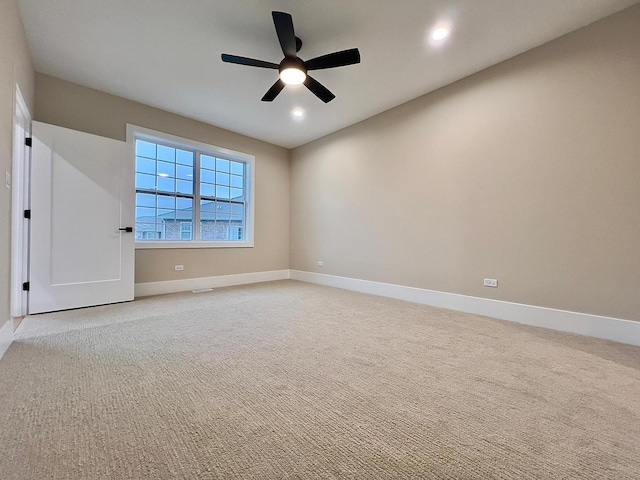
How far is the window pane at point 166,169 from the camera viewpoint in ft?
14.5

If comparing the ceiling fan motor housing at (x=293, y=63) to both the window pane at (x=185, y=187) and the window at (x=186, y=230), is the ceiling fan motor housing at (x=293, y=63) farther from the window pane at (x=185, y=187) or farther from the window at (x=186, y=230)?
the window at (x=186, y=230)

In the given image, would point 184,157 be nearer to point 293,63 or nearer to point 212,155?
point 212,155

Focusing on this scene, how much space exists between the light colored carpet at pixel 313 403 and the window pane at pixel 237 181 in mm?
3262

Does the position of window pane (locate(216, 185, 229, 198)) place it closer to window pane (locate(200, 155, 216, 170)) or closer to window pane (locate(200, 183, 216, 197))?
window pane (locate(200, 183, 216, 197))

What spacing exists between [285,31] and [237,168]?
340 centimetres

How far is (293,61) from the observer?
2.64 metres

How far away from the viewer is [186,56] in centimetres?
296

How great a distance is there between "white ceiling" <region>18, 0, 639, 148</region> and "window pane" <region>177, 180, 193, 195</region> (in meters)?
1.27

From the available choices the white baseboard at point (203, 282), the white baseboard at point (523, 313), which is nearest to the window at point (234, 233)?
the white baseboard at point (203, 282)

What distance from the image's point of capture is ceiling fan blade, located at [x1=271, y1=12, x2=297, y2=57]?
6.77 ft

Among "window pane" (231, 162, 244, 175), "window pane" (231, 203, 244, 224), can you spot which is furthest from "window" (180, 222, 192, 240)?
"window pane" (231, 162, 244, 175)

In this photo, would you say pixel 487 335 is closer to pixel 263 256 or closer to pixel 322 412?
pixel 322 412

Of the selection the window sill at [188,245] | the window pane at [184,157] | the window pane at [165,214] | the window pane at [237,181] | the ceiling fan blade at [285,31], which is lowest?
A: the window sill at [188,245]

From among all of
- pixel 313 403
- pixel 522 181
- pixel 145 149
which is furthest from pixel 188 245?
pixel 522 181
